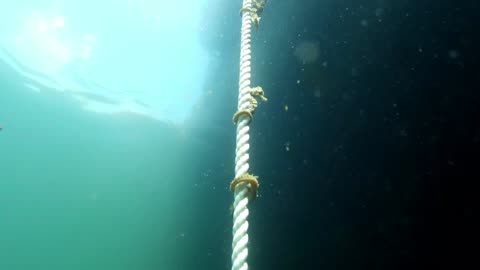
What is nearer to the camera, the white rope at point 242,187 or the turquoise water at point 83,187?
the white rope at point 242,187

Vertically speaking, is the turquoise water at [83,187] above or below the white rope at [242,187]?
below

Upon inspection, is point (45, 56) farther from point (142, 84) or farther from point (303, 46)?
point (303, 46)

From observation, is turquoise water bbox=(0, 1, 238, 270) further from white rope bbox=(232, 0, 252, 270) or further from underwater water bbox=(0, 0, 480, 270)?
white rope bbox=(232, 0, 252, 270)

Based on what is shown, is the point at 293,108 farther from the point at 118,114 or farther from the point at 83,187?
the point at 83,187

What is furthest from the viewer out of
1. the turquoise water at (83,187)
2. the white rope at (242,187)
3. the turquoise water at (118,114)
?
the turquoise water at (83,187)

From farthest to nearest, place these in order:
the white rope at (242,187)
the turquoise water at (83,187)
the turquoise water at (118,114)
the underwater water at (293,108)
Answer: the turquoise water at (83,187) → the turquoise water at (118,114) → the underwater water at (293,108) → the white rope at (242,187)

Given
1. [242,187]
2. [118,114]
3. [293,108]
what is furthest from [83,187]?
[242,187]

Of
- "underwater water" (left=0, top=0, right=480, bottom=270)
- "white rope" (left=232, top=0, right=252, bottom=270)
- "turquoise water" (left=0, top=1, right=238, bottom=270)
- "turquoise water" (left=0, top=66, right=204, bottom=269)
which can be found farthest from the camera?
"turquoise water" (left=0, top=66, right=204, bottom=269)

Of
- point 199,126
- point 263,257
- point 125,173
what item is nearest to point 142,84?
point 199,126

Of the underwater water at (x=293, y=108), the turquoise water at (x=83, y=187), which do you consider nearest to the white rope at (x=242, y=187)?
the underwater water at (x=293, y=108)

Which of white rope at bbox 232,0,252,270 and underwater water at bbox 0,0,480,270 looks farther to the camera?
underwater water at bbox 0,0,480,270

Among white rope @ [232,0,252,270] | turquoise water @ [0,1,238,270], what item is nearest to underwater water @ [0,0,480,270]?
turquoise water @ [0,1,238,270]

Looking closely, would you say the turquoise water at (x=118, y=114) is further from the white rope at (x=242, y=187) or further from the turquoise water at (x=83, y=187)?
the white rope at (x=242, y=187)

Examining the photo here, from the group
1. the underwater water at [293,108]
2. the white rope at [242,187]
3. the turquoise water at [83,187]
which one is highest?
→ the white rope at [242,187]
